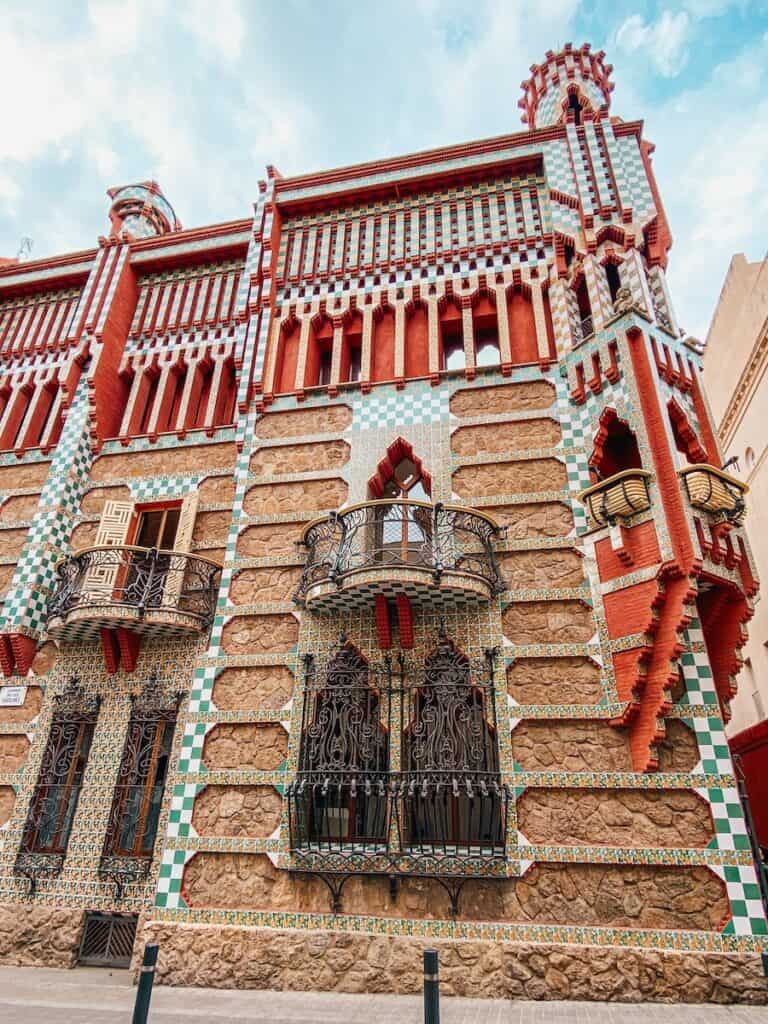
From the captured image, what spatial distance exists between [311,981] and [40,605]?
6590mm

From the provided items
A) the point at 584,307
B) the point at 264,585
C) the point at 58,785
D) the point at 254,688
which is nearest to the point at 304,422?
the point at 264,585

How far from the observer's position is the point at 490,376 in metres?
10.1

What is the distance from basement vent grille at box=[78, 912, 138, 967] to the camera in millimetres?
8047

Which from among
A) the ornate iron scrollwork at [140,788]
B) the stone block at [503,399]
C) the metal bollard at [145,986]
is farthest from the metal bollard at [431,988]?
the stone block at [503,399]

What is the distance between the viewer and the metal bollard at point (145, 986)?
Answer: 4078 mm

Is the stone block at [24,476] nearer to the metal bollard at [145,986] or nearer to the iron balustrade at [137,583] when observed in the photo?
the iron balustrade at [137,583]

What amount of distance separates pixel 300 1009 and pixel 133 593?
17.8ft

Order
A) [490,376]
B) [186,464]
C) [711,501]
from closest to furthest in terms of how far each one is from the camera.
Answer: [711,501]
[490,376]
[186,464]

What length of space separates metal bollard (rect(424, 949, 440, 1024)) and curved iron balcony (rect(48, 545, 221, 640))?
589cm

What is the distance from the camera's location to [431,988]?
416 cm

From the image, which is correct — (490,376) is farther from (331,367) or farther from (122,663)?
(122,663)

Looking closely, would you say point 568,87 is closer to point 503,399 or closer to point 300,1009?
point 503,399

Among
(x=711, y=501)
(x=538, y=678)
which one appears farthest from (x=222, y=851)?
(x=711, y=501)

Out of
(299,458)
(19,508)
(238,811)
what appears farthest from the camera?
(19,508)
